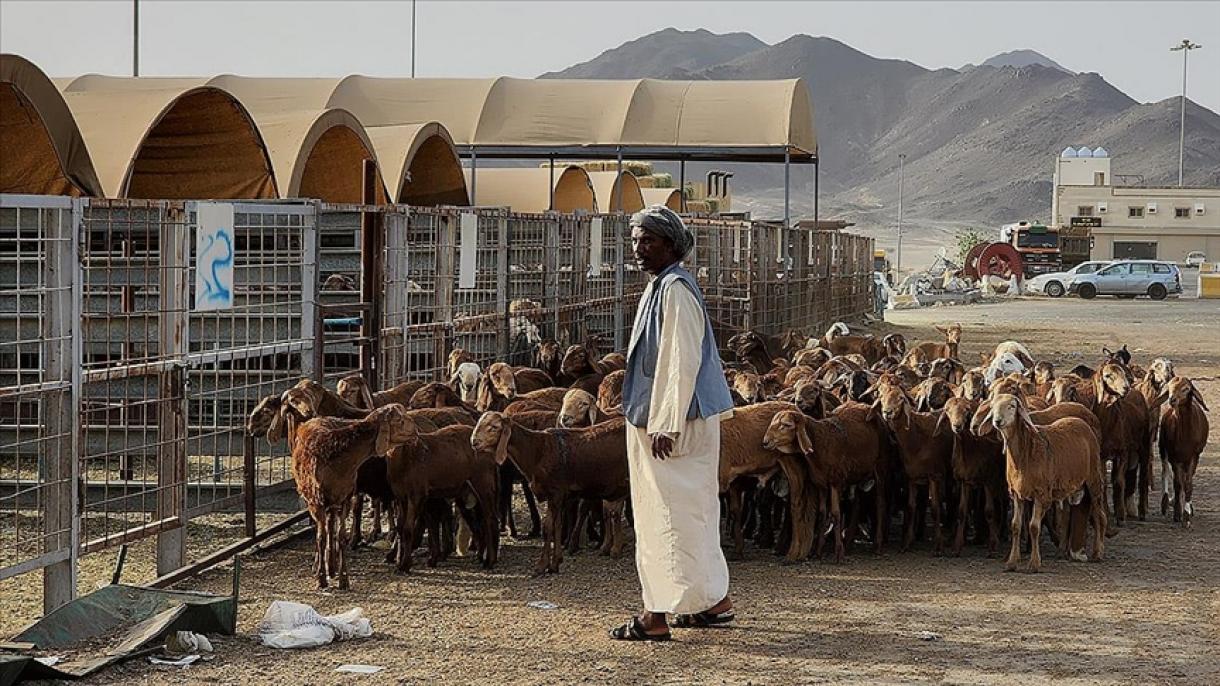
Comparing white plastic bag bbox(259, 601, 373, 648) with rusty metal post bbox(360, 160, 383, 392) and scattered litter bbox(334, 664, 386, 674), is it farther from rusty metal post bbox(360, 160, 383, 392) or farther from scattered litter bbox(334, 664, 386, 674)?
rusty metal post bbox(360, 160, 383, 392)

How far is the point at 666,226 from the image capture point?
28.0 feet

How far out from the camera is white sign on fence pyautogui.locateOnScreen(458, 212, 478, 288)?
14.0m

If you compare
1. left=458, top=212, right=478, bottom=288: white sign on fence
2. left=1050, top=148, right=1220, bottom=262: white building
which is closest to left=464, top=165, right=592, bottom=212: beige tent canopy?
left=458, top=212, right=478, bottom=288: white sign on fence

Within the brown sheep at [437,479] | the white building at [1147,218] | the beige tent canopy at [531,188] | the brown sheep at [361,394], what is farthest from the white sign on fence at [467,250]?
the white building at [1147,218]

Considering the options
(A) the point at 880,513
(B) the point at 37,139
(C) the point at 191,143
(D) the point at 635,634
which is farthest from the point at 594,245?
(D) the point at 635,634

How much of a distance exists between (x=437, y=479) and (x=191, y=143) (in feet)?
30.5

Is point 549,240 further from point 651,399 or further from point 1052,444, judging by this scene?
point 651,399

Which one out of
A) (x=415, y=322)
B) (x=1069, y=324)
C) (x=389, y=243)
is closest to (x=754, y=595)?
(x=389, y=243)

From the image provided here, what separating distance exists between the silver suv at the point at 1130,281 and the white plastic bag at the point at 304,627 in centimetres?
5400

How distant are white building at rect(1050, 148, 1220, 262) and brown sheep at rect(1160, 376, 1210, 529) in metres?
78.0

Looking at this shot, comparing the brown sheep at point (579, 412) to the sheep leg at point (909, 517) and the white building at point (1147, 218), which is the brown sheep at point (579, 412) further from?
the white building at point (1147, 218)

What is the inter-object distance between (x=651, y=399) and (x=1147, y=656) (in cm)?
277

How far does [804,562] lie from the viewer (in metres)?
11.0

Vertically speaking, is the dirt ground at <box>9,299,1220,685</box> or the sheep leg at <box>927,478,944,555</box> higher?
the sheep leg at <box>927,478,944,555</box>
